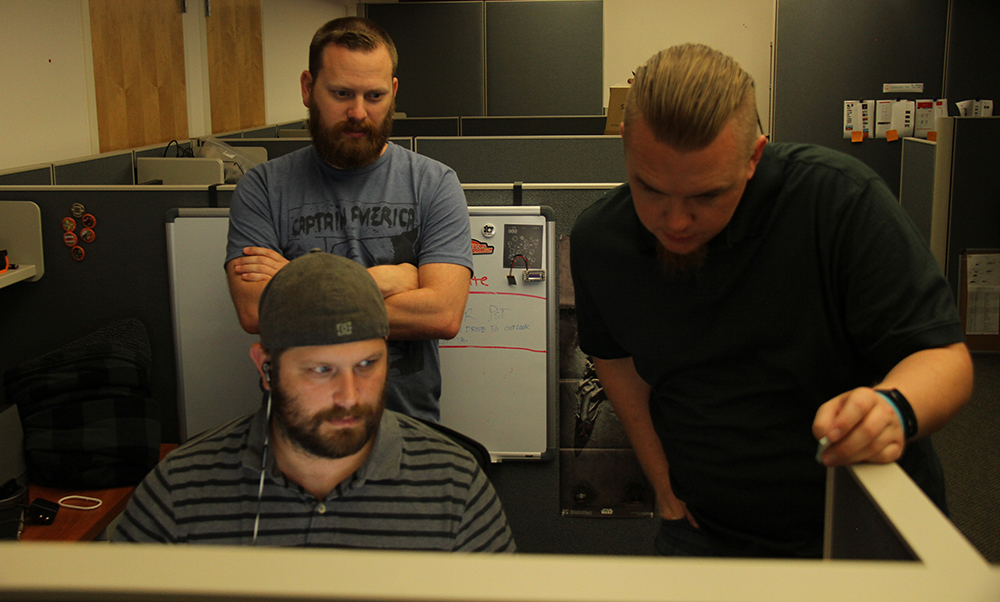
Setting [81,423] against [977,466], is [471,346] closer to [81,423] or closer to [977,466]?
[81,423]

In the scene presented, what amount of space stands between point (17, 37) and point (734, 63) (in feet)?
9.44

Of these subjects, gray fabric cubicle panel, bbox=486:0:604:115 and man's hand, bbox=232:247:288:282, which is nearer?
man's hand, bbox=232:247:288:282

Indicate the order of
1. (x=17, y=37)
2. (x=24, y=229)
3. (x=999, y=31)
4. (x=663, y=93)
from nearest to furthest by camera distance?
(x=663, y=93), (x=24, y=229), (x=17, y=37), (x=999, y=31)

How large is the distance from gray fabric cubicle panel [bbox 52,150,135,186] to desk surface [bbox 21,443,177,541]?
3.09ft

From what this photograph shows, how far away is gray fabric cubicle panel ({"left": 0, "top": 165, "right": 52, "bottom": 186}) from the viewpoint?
7.02ft

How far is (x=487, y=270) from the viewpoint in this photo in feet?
6.72

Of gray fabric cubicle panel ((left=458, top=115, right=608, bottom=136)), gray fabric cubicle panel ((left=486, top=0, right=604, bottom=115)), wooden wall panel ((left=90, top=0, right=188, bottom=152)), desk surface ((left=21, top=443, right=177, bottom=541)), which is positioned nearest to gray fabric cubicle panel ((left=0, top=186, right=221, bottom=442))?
desk surface ((left=21, top=443, right=177, bottom=541))

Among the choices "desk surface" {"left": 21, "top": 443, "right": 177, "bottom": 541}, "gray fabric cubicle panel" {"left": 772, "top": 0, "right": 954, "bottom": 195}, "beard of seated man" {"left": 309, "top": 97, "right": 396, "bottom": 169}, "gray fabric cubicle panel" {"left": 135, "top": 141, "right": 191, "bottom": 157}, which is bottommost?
"desk surface" {"left": 21, "top": 443, "right": 177, "bottom": 541}

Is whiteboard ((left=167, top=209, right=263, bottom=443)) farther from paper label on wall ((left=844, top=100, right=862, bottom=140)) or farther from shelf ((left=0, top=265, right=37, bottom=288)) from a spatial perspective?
paper label on wall ((left=844, top=100, right=862, bottom=140))

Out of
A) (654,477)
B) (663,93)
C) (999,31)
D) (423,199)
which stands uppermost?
(999,31)

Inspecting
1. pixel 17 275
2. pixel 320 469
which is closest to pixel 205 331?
pixel 17 275

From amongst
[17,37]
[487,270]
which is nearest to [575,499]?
[487,270]

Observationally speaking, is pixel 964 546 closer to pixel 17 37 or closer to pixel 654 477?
pixel 654 477

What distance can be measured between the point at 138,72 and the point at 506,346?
8.90 feet
